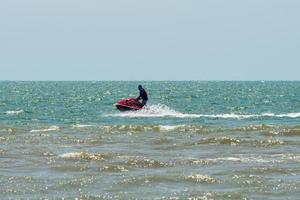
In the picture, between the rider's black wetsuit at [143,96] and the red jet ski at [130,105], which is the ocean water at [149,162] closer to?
the rider's black wetsuit at [143,96]

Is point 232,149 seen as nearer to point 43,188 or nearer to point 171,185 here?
point 171,185

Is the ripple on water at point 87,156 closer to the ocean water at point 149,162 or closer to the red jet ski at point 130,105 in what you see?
the ocean water at point 149,162

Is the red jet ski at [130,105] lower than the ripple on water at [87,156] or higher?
higher

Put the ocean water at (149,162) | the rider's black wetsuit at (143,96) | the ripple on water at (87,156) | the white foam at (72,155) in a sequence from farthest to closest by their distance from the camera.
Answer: the rider's black wetsuit at (143,96) < the white foam at (72,155) < the ripple on water at (87,156) < the ocean water at (149,162)

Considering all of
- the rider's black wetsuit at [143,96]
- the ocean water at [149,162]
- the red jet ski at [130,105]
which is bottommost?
the ocean water at [149,162]

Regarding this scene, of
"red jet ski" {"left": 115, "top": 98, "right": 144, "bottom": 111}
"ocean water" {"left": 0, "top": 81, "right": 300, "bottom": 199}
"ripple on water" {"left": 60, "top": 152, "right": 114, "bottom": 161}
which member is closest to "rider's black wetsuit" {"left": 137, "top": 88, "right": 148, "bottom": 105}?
"red jet ski" {"left": 115, "top": 98, "right": 144, "bottom": 111}

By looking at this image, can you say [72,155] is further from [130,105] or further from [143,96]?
[130,105]

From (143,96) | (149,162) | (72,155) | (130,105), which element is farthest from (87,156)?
(130,105)

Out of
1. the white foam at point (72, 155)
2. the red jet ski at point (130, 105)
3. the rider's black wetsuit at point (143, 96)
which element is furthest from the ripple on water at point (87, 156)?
the red jet ski at point (130, 105)

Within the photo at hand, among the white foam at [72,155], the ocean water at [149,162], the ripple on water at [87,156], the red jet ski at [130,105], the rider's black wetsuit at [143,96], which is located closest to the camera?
the ocean water at [149,162]

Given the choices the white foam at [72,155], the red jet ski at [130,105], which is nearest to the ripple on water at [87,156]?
the white foam at [72,155]

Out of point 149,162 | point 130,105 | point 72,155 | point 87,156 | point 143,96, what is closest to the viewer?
point 149,162

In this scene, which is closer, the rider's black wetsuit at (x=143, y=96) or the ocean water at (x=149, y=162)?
the ocean water at (x=149, y=162)

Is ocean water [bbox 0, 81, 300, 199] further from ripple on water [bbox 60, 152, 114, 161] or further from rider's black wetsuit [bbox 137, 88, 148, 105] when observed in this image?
rider's black wetsuit [bbox 137, 88, 148, 105]
